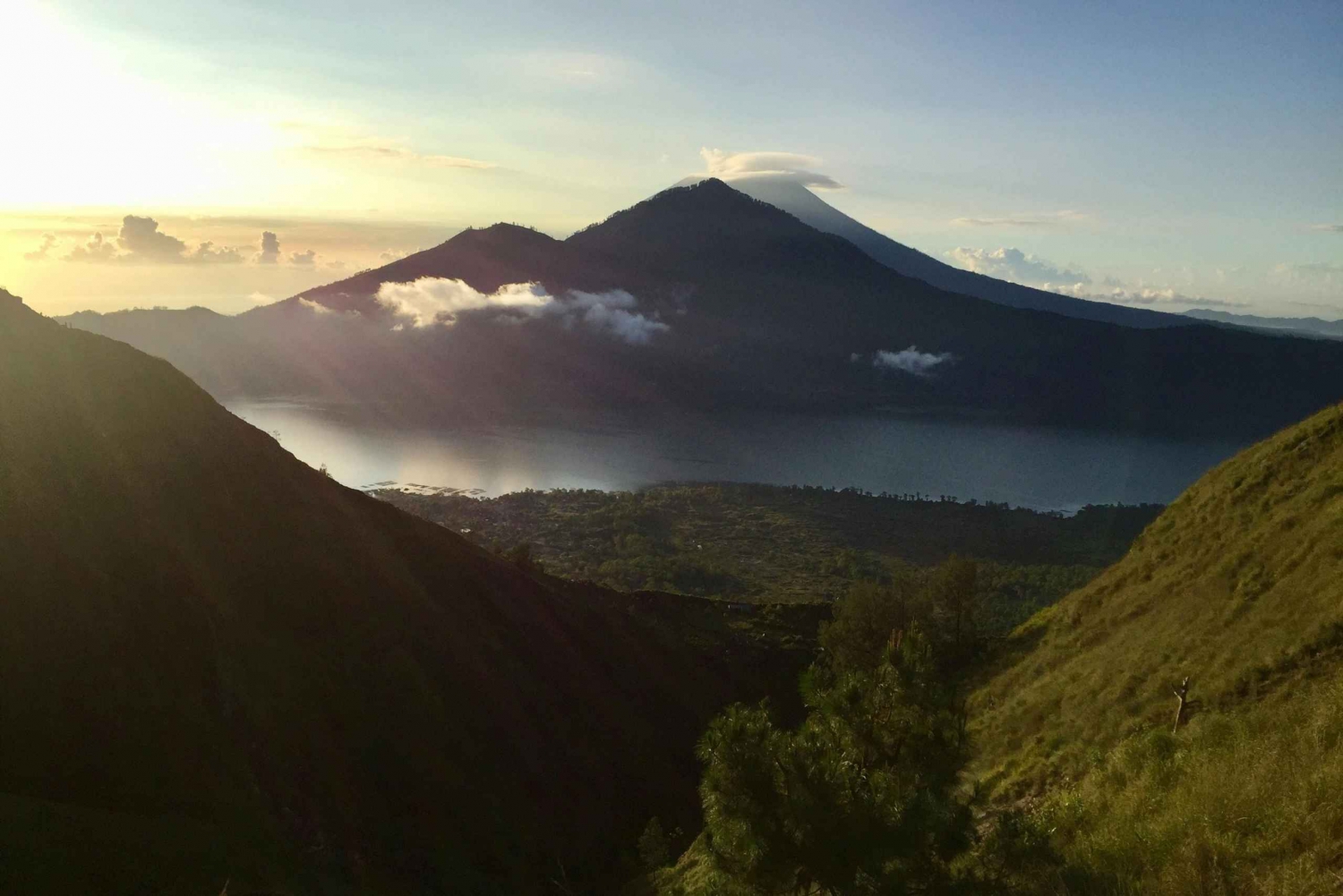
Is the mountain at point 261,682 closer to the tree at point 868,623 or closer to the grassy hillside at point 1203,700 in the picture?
the tree at point 868,623

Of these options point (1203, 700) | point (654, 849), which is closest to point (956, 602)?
point (654, 849)

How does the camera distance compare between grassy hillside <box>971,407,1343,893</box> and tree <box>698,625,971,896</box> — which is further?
tree <box>698,625,971,896</box>

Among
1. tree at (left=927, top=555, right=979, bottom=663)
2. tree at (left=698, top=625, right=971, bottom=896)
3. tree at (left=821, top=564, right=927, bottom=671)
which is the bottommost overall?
tree at (left=821, top=564, right=927, bottom=671)

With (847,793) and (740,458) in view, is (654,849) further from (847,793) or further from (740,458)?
(740,458)

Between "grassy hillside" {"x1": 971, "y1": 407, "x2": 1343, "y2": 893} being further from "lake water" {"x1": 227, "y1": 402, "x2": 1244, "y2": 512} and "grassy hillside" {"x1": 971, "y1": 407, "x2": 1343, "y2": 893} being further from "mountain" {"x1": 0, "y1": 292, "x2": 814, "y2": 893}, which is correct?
"lake water" {"x1": 227, "y1": 402, "x2": 1244, "y2": 512}

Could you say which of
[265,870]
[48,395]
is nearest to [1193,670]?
[265,870]

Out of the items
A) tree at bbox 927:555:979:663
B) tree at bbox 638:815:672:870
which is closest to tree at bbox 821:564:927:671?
tree at bbox 927:555:979:663

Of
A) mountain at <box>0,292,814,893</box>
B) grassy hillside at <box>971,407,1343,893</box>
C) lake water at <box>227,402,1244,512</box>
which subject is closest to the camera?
grassy hillside at <box>971,407,1343,893</box>
